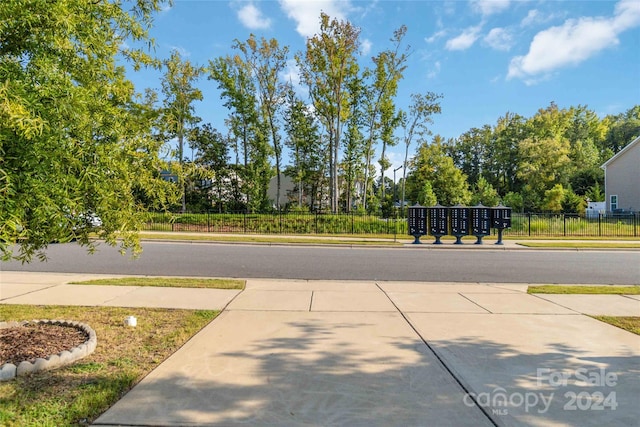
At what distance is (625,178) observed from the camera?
1435 inches

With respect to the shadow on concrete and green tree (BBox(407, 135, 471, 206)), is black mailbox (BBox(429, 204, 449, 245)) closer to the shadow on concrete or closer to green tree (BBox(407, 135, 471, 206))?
the shadow on concrete

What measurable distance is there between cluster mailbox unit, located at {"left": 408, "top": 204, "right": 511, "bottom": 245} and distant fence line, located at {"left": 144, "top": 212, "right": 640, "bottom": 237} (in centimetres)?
417

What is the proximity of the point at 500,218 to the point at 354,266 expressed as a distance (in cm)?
1110

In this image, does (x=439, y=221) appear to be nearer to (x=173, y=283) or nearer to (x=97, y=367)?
(x=173, y=283)

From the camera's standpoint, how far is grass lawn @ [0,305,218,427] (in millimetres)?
2920

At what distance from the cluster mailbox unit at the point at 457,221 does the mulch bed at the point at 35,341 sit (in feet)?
54.0

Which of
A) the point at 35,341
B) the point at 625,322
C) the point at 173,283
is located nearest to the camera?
the point at 35,341

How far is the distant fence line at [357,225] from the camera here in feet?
79.5

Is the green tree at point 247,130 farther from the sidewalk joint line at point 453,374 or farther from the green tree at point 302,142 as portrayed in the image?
the sidewalk joint line at point 453,374

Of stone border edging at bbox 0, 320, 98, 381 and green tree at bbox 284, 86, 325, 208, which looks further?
green tree at bbox 284, 86, 325, 208

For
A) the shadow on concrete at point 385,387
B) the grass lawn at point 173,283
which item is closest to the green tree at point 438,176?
the grass lawn at point 173,283

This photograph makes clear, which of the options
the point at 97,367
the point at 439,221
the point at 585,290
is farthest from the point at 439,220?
the point at 97,367

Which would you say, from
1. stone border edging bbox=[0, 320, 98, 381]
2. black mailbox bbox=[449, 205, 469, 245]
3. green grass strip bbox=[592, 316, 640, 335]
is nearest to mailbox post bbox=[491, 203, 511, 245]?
black mailbox bbox=[449, 205, 469, 245]

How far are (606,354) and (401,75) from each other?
34051 mm
